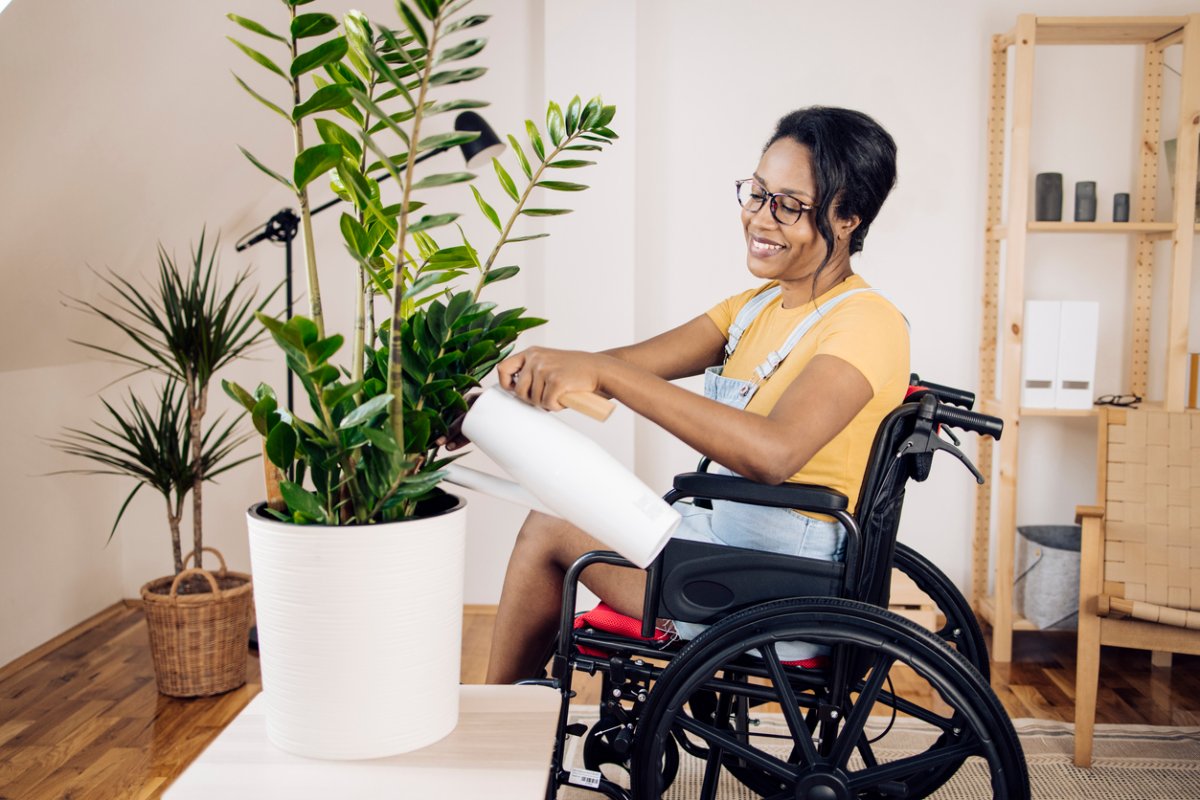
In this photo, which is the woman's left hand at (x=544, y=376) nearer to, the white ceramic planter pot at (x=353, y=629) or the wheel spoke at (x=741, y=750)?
the white ceramic planter pot at (x=353, y=629)

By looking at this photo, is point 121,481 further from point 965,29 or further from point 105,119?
point 965,29

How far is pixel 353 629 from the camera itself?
3.04 feet

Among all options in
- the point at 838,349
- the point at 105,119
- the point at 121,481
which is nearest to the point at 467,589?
the point at 121,481

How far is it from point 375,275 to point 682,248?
2.31m

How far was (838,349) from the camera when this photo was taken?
1401 millimetres

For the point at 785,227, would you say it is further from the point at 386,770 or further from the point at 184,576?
the point at 184,576

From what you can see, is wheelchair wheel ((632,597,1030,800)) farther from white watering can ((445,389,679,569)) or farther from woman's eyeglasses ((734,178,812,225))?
woman's eyeglasses ((734,178,812,225))

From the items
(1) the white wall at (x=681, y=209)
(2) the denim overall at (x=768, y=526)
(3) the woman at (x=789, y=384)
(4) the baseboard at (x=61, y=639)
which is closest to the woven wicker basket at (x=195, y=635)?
(4) the baseboard at (x=61, y=639)

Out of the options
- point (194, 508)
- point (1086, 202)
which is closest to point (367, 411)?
point (194, 508)

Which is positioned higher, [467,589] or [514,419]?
[514,419]

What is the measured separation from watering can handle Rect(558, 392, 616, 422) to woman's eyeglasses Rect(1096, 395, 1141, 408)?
2.27 meters

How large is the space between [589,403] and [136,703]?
6.28 ft

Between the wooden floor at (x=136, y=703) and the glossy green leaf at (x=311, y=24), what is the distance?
5.43 ft

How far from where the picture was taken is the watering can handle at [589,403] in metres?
1.09
